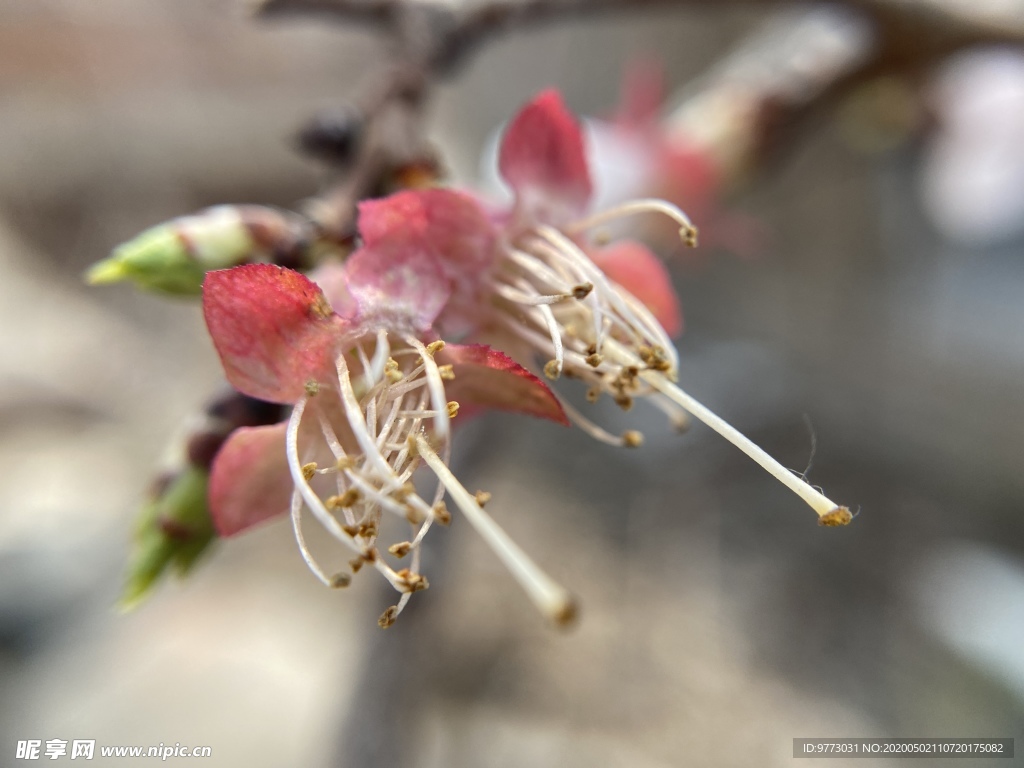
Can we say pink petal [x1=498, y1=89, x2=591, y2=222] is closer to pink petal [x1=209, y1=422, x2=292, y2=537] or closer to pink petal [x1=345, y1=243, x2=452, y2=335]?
pink petal [x1=345, y1=243, x2=452, y2=335]

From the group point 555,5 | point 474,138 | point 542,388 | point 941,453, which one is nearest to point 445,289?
point 542,388

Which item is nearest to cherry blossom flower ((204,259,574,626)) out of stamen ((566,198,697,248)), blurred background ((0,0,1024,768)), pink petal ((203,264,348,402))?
pink petal ((203,264,348,402))

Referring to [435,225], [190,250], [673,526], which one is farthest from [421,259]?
[673,526]

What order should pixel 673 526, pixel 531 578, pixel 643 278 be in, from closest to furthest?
pixel 531 578 < pixel 643 278 < pixel 673 526

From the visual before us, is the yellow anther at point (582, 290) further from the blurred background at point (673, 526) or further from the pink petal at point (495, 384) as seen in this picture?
the blurred background at point (673, 526)

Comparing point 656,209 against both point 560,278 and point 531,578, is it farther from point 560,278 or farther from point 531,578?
point 531,578

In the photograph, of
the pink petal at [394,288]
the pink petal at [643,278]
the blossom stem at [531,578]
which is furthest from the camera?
the pink petal at [643,278]

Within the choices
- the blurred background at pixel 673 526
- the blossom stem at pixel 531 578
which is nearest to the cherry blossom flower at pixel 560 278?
the blossom stem at pixel 531 578
